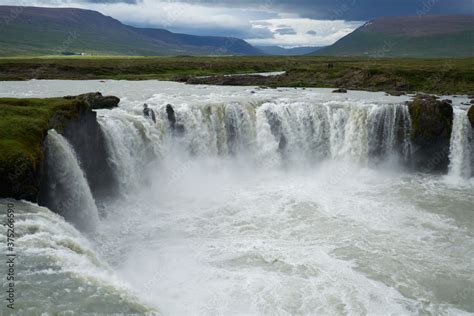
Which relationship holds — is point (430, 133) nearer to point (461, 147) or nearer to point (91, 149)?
point (461, 147)

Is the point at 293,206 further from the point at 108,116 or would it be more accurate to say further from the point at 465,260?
the point at 108,116

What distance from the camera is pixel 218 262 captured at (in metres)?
19.6

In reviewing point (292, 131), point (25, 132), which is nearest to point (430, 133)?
point (292, 131)

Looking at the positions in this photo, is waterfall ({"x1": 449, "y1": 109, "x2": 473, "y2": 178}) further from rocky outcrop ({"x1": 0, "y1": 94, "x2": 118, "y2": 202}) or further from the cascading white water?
the cascading white water

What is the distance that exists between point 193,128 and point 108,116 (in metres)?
7.71

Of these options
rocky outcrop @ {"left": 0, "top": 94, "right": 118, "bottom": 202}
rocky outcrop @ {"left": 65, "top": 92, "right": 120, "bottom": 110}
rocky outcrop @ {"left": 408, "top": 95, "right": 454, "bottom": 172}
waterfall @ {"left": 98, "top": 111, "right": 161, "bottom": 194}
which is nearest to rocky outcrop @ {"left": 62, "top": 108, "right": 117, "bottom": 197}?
rocky outcrop @ {"left": 0, "top": 94, "right": 118, "bottom": 202}

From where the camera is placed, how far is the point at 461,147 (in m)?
36.4

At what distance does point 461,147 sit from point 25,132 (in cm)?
3327

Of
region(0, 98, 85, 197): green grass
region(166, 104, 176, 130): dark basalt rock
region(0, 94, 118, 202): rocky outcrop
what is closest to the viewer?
region(0, 98, 85, 197): green grass

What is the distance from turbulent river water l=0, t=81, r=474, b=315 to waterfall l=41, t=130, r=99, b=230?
7cm

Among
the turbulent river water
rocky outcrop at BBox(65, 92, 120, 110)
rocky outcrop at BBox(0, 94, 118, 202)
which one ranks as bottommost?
the turbulent river water

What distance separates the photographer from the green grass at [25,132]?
17477mm

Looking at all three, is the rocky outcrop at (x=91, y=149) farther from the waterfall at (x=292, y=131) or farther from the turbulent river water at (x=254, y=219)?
the waterfall at (x=292, y=131)

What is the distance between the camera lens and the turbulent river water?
607 inches
